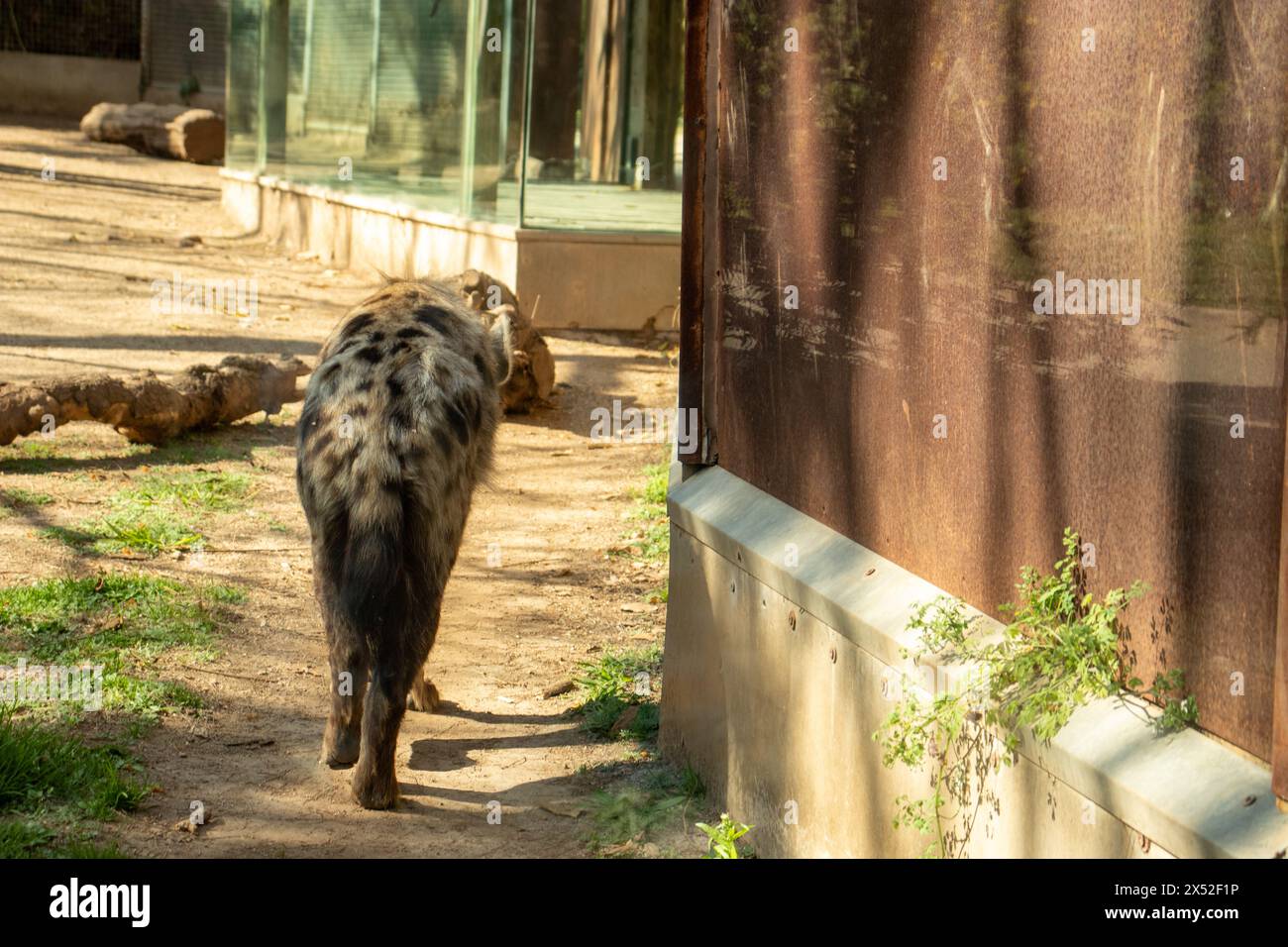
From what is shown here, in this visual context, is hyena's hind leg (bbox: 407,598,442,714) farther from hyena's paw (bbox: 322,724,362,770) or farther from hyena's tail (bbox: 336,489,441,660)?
hyena's tail (bbox: 336,489,441,660)

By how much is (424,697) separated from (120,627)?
4.35ft

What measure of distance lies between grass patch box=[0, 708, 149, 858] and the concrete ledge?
180 centimetres

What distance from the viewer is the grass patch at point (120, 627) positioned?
5.48 meters

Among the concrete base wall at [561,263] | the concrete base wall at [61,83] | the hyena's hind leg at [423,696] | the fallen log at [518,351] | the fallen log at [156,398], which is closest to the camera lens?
the hyena's hind leg at [423,696]

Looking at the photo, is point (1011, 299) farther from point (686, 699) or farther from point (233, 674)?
point (233, 674)

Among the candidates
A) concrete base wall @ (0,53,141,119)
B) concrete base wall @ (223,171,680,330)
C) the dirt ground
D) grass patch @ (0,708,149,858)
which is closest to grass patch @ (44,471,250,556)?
the dirt ground

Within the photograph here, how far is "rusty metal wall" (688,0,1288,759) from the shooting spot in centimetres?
262

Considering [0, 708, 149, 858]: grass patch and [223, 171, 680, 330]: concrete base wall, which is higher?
[223, 171, 680, 330]: concrete base wall

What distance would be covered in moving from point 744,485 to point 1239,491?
2.30m

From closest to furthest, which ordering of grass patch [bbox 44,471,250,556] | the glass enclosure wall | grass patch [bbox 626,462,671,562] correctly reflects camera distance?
grass patch [bbox 44,471,250,556] < grass patch [bbox 626,462,671,562] < the glass enclosure wall

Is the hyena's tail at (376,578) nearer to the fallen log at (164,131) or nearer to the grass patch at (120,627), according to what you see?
the grass patch at (120,627)

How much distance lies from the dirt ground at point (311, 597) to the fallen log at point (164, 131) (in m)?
11.6

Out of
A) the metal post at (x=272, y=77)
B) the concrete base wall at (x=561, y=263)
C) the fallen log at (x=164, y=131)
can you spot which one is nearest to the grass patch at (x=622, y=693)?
the concrete base wall at (x=561, y=263)

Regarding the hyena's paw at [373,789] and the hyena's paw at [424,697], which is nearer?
the hyena's paw at [373,789]
